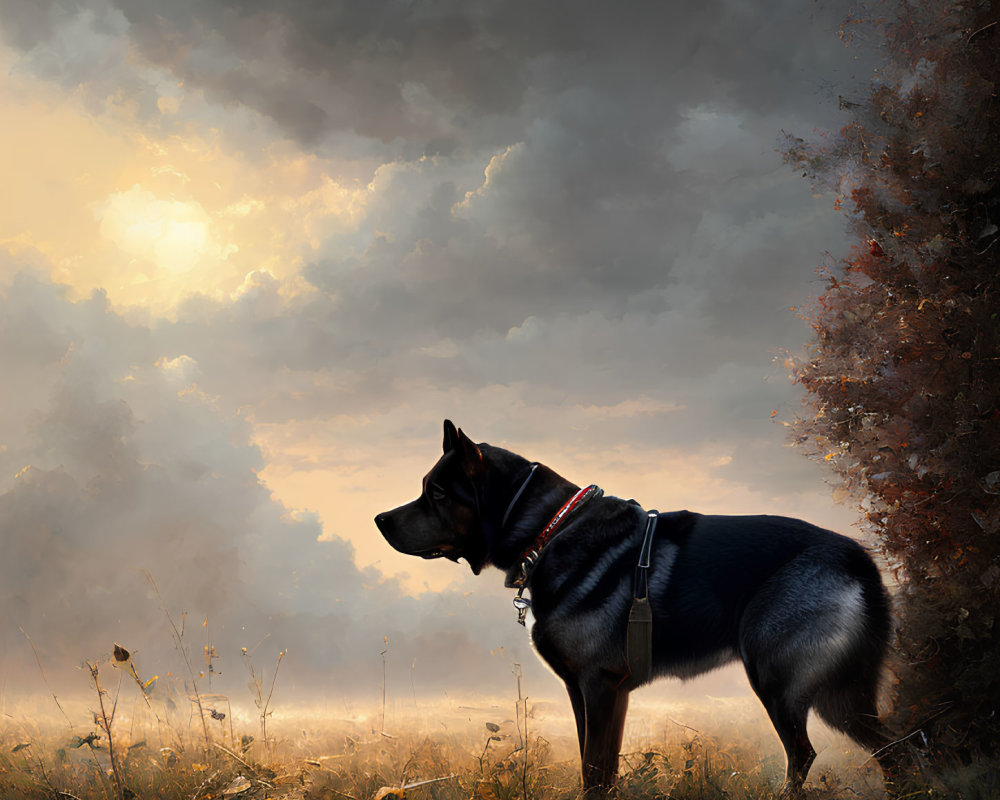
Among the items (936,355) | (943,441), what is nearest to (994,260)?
(936,355)

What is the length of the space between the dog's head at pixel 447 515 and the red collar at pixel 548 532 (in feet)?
1.25

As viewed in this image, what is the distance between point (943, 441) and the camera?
548 cm

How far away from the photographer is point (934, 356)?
559 centimetres

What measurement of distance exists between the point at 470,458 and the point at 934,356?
145 inches

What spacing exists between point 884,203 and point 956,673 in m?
3.67

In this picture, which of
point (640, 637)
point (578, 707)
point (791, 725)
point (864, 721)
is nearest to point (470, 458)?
point (640, 637)

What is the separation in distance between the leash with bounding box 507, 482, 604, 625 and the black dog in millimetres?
12

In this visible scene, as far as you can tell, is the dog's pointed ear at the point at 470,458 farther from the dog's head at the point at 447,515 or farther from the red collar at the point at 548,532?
the red collar at the point at 548,532

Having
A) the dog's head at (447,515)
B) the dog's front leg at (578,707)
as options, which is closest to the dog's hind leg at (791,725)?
the dog's front leg at (578,707)

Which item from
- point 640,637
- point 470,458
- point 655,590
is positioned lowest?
point 640,637

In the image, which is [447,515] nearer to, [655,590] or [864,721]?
[655,590]

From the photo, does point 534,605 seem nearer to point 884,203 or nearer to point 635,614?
point 635,614

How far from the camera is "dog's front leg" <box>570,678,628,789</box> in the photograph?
215 inches

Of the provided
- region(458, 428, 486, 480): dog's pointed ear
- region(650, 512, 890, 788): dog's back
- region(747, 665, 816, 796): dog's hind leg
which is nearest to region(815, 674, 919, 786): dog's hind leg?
region(650, 512, 890, 788): dog's back
